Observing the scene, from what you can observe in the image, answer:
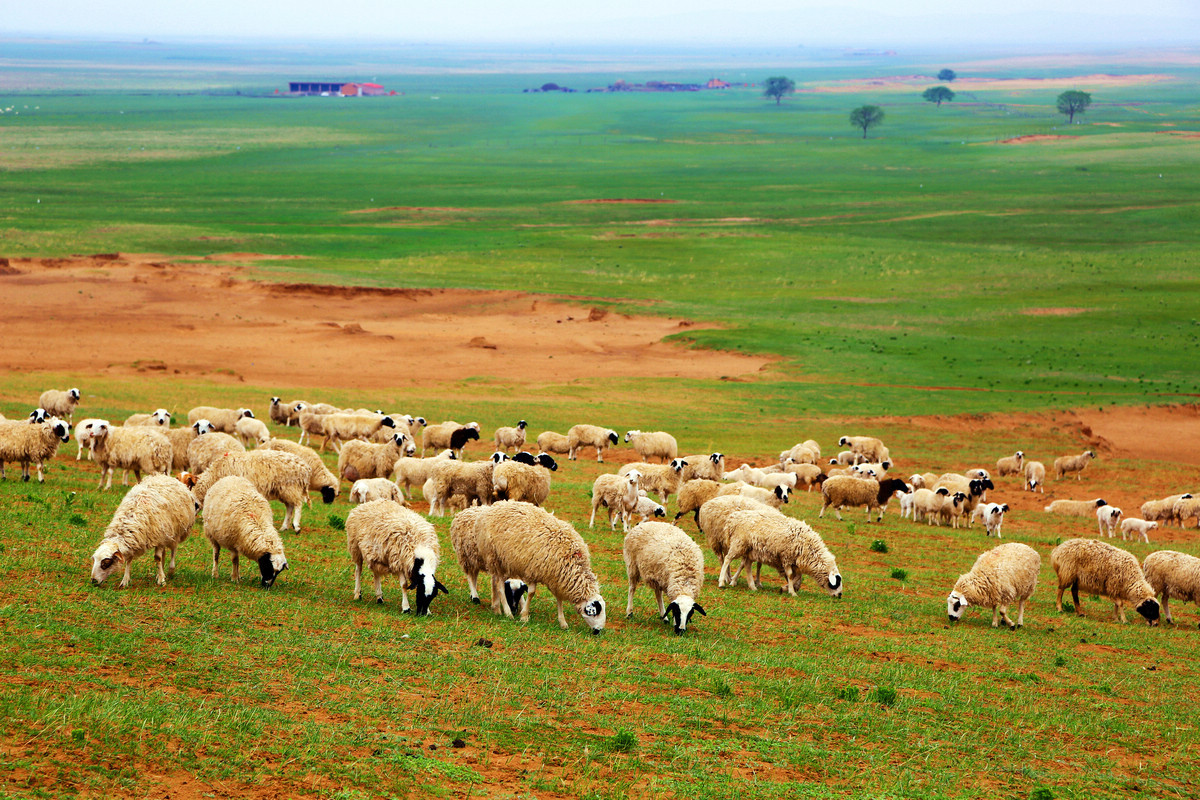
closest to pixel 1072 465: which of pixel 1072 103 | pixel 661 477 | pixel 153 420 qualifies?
pixel 661 477

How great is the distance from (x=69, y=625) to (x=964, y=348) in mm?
49581

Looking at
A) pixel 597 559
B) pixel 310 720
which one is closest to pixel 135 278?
pixel 597 559

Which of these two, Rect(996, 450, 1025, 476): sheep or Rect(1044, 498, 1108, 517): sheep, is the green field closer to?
Rect(996, 450, 1025, 476): sheep

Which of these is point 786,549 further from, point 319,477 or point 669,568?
point 319,477

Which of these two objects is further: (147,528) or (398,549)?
(398,549)

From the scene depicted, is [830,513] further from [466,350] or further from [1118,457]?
[466,350]

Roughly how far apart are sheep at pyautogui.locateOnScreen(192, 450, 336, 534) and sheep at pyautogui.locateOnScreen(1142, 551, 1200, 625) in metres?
16.1

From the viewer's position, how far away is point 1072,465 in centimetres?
3606

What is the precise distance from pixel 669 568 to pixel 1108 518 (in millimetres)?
18471

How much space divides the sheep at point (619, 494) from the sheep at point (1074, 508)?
51.8 ft

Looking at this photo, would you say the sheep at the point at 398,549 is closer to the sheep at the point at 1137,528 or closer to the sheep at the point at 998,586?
the sheep at the point at 998,586

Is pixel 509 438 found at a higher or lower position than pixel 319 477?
higher

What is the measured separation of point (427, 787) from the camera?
9383 mm

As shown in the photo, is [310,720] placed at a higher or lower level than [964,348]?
lower
